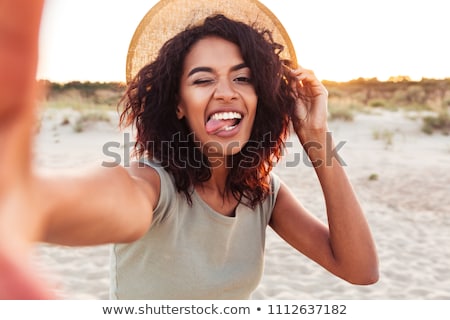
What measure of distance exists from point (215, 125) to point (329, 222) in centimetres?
56

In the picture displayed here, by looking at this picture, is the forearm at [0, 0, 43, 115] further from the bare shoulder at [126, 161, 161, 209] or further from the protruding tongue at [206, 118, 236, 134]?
the protruding tongue at [206, 118, 236, 134]

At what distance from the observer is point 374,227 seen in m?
5.64

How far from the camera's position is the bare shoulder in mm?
1310

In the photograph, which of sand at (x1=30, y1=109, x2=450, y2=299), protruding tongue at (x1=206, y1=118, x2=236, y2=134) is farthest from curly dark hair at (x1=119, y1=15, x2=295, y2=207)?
sand at (x1=30, y1=109, x2=450, y2=299)

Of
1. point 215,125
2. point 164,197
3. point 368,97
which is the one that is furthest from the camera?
point 368,97

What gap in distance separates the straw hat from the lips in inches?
15.0

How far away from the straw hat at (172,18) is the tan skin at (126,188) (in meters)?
0.16

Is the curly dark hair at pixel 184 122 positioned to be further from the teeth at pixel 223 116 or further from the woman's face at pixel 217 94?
the teeth at pixel 223 116

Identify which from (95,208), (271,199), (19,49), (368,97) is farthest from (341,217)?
(368,97)

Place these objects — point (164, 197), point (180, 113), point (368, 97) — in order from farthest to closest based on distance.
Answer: point (368, 97), point (180, 113), point (164, 197)

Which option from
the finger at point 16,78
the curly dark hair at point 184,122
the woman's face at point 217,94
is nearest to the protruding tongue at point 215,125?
the woman's face at point 217,94

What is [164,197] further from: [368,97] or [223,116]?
[368,97]
